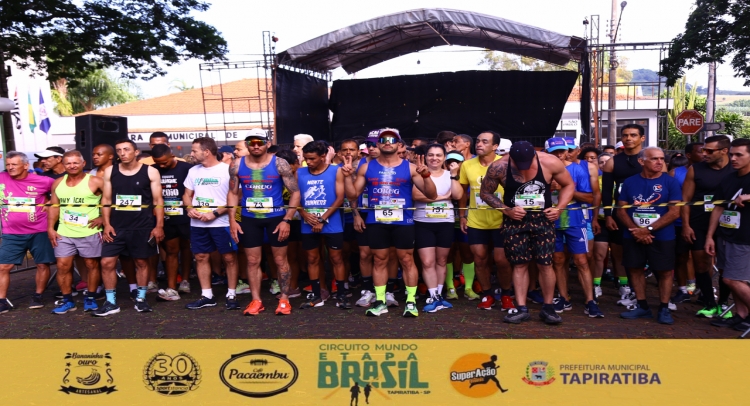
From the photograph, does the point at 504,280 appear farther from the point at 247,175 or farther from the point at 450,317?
the point at 247,175

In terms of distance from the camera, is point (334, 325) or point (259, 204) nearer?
point (334, 325)

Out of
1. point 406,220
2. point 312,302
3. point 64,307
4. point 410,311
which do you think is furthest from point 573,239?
point 64,307

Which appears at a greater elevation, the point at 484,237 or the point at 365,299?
the point at 484,237

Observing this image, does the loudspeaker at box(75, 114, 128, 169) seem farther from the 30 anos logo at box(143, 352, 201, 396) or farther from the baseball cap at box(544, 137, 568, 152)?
the baseball cap at box(544, 137, 568, 152)

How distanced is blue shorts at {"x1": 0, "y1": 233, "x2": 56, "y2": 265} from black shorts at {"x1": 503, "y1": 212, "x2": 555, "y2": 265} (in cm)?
524

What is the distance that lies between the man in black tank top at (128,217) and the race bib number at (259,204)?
112 centimetres

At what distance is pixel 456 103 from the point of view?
51.2ft

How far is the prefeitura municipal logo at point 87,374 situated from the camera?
4.22m

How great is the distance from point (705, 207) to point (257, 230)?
15.1ft

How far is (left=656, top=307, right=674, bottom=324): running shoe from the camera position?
605cm

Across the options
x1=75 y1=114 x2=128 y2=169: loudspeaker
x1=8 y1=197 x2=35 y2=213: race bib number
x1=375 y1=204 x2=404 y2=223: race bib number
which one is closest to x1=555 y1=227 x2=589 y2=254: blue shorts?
x1=375 y1=204 x2=404 y2=223: race bib number

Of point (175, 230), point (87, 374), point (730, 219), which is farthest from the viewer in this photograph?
point (175, 230)

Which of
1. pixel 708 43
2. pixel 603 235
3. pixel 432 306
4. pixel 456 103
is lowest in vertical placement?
pixel 432 306

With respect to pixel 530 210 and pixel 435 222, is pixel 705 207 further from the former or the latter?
pixel 435 222
